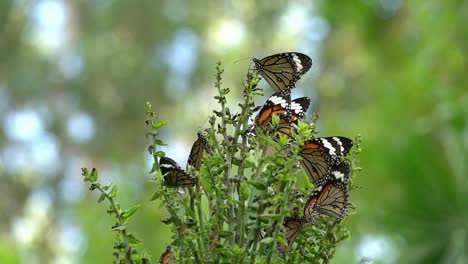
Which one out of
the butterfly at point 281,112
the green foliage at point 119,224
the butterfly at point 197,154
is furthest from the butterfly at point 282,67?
the green foliage at point 119,224

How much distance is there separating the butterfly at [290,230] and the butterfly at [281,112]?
0.50 ft

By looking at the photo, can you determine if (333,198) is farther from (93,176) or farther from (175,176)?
(93,176)

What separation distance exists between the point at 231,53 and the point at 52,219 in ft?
10.8

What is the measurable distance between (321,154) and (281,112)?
0.09m

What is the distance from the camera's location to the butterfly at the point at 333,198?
1026 mm

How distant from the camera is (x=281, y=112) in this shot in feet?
3.66

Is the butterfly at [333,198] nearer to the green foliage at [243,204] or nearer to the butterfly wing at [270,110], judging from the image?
the green foliage at [243,204]

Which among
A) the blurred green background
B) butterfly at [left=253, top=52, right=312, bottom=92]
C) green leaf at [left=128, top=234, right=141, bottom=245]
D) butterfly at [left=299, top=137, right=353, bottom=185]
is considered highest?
the blurred green background

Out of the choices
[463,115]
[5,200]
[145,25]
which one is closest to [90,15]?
[145,25]

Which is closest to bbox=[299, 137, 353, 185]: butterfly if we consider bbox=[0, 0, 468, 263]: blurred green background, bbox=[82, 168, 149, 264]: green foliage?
bbox=[82, 168, 149, 264]: green foliage

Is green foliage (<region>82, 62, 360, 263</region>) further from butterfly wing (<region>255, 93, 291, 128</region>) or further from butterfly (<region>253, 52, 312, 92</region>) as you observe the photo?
butterfly (<region>253, 52, 312, 92</region>)

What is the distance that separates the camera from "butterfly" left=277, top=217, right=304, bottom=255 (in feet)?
3.28

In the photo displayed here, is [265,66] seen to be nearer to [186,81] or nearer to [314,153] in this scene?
[314,153]

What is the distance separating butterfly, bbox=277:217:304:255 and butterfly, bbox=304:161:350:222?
0.02m
